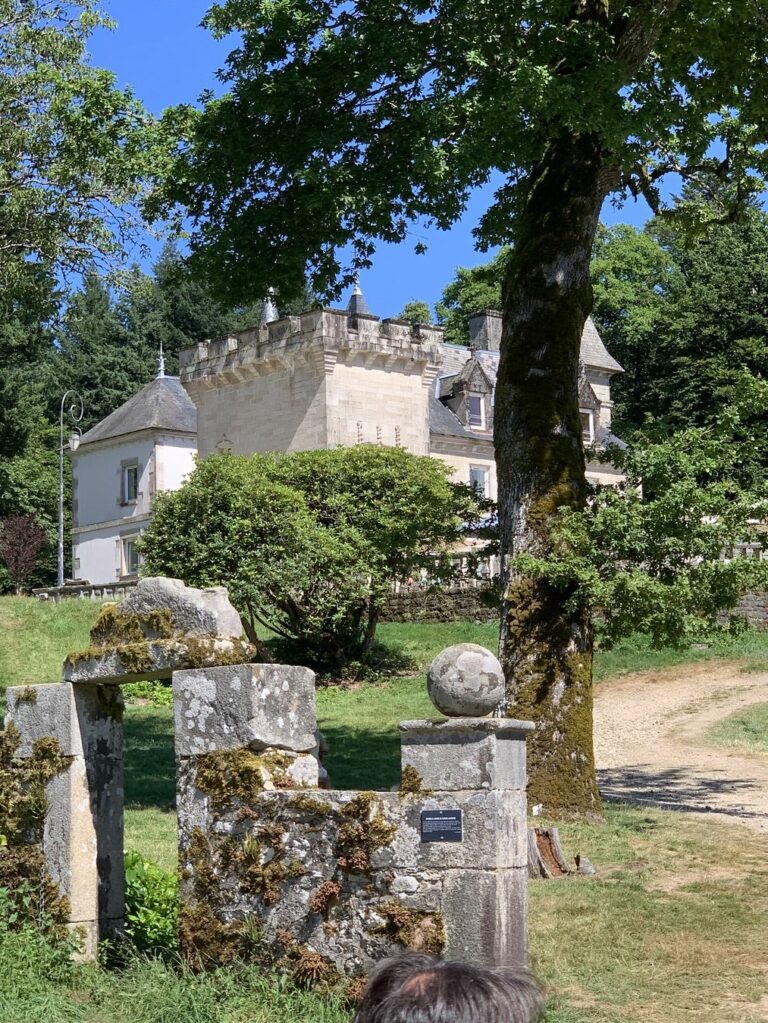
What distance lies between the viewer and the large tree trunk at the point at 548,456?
1430 cm

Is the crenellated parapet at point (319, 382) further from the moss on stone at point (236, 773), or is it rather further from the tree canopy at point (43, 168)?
the moss on stone at point (236, 773)

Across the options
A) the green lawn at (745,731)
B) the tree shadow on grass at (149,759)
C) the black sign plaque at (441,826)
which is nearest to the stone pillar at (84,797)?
the black sign plaque at (441,826)

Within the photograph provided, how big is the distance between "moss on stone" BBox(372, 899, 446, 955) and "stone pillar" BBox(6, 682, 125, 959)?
7.22 ft

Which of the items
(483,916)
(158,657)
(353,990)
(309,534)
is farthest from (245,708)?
(309,534)

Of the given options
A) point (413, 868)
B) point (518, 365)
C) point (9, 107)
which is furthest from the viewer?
point (9, 107)

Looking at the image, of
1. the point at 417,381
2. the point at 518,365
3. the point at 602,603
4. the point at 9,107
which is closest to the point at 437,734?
the point at 602,603

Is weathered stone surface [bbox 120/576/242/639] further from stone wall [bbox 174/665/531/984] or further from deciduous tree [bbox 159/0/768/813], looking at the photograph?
deciduous tree [bbox 159/0/768/813]

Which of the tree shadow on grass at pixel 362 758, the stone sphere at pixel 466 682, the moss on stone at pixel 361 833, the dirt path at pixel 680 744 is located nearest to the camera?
the stone sphere at pixel 466 682

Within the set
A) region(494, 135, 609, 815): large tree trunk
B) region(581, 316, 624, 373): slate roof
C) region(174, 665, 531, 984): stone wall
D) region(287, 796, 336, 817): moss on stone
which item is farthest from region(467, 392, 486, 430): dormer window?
region(287, 796, 336, 817): moss on stone

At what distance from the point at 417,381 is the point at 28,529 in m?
19.4

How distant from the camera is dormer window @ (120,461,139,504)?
5412 centimetres

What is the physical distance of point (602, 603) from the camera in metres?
14.1

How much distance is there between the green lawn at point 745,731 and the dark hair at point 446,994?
18.3 meters

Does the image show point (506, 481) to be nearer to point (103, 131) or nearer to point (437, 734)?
point (103, 131)
